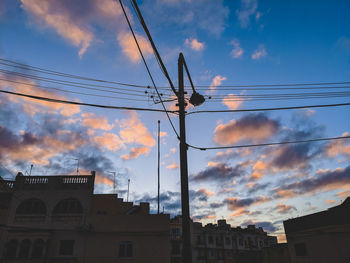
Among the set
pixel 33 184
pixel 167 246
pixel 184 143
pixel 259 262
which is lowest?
pixel 259 262

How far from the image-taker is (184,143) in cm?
878

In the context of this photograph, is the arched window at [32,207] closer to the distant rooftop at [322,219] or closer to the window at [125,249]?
the window at [125,249]

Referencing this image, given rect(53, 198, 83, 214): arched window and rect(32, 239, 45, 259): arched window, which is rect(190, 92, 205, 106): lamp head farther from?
rect(32, 239, 45, 259): arched window

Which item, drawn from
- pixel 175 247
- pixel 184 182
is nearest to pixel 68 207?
pixel 184 182

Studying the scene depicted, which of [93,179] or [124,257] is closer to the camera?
[124,257]

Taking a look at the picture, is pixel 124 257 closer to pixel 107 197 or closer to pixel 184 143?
pixel 107 197

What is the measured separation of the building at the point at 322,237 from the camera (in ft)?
78.6

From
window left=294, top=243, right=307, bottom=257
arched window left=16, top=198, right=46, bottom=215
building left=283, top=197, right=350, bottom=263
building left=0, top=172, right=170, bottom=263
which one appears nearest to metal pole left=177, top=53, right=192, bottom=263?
building left=0, top=172, right=170, bottom=263

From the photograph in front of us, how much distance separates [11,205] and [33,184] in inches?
107

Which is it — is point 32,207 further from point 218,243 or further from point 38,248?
point 218,243

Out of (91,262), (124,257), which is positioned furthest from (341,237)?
(91,262)

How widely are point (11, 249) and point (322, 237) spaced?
3094 centimetres

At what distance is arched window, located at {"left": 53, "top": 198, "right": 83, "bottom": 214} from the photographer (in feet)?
82.7

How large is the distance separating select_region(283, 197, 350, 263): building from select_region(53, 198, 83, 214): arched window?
25067 millimetres
